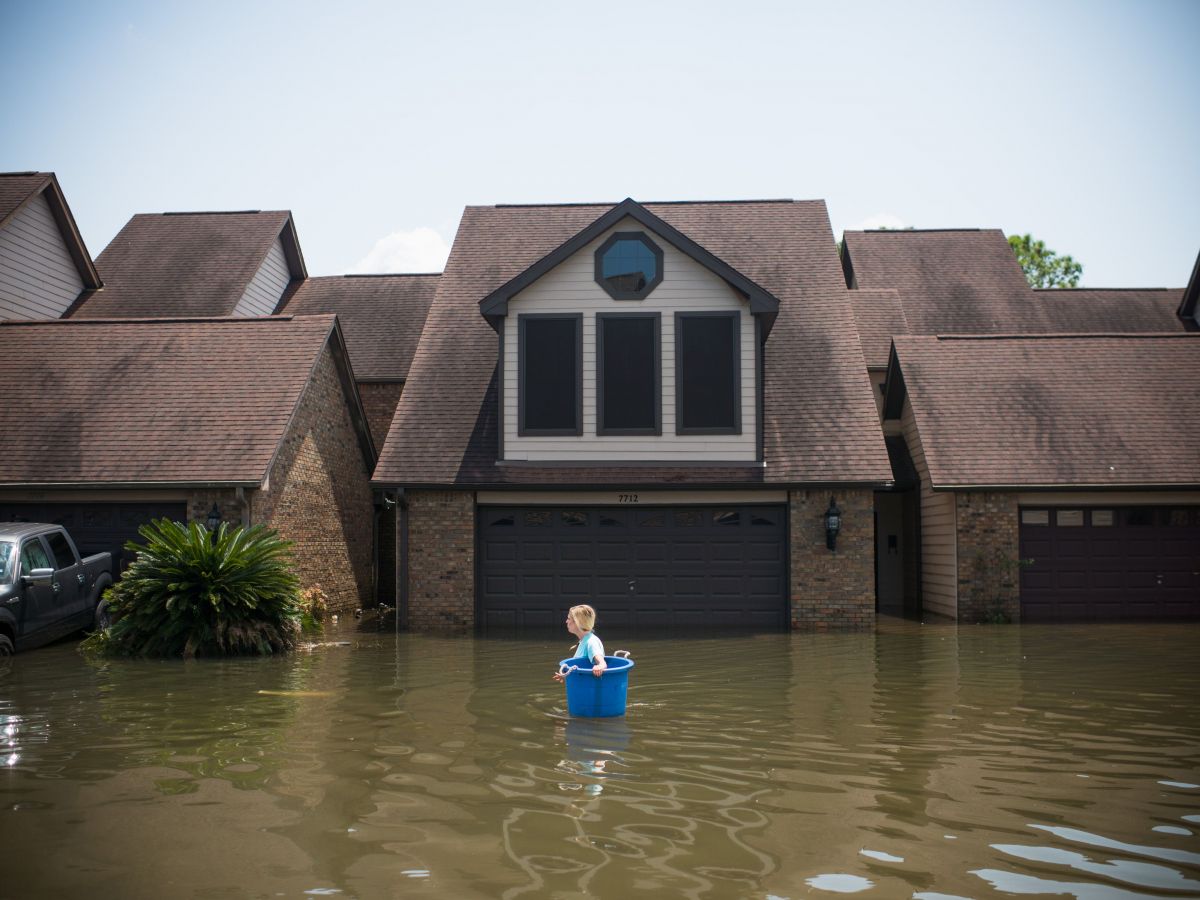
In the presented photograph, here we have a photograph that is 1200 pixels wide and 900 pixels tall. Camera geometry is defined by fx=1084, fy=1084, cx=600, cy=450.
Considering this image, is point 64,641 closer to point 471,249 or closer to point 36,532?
point 36,532

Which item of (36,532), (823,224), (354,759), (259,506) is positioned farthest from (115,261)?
(354,759)

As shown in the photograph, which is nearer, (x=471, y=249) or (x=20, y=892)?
(x=20, y=892)

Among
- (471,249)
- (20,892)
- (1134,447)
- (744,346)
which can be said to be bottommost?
(20,892)

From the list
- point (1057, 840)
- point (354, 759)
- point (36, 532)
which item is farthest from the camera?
point (36, 532)

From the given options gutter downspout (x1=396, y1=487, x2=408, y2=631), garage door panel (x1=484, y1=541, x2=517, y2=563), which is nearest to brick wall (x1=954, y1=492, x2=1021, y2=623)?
garage door panel (x1=484, y1=541, x2=517, y2=563)

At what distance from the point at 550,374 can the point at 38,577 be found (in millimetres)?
9009

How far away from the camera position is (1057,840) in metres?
6.28

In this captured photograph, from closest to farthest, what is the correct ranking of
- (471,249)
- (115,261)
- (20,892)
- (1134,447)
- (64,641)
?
(20,892) → (64,641) → (1134,447) → (471,249) → (115,261)

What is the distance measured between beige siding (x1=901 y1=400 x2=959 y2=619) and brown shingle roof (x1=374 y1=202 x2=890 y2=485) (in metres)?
2.07

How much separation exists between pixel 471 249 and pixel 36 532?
11.8 meters

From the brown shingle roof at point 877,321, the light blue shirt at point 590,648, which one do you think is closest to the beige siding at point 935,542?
the brown shingle roof at point 877,321

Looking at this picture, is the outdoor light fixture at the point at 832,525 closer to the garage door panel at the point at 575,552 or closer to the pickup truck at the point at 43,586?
the garage door panel at the point at 575,552

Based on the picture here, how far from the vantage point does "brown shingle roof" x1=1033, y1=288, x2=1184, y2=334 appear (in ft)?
101

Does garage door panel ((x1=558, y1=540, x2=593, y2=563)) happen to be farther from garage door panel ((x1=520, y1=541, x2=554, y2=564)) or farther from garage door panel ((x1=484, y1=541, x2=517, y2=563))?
garage door panel ((x1=484, y1=541, x2=517, y2=563))
